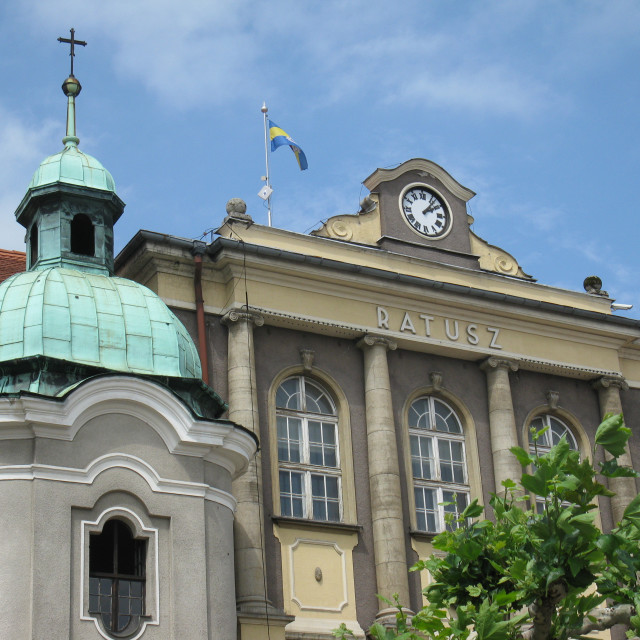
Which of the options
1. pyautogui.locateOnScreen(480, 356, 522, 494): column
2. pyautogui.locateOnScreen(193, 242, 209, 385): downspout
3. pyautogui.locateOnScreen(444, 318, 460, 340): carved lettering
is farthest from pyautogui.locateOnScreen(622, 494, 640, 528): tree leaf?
pyautogui.locateOnScreen(444, 318, 460, 340): carved lettering

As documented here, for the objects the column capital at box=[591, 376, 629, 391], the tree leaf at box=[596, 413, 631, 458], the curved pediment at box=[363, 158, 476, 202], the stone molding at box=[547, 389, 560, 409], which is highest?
the curved pediment at box=[363, 158, 476, 202]

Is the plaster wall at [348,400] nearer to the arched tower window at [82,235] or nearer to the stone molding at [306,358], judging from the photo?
the stone molding at [306,358]

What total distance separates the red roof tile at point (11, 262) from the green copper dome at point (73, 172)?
380cm

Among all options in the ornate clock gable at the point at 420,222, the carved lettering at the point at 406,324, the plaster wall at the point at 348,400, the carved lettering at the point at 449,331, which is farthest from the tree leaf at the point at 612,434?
the ornate clock gable at the point at 420,222

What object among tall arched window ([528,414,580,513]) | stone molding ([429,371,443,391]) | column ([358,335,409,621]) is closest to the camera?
column ([358,335,409,621])

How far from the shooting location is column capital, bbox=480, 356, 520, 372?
2544 cm

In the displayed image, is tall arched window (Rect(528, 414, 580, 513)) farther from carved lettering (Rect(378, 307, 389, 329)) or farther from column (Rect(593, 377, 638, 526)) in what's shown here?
carved lettering (Rect(378, 307, 389, 329))

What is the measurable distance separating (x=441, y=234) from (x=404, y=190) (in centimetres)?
107

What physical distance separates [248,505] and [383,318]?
4515 mm

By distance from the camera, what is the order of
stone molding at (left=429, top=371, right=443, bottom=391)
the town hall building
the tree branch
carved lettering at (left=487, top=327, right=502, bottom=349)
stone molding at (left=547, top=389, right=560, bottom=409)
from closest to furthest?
1. the tree branch
2. the town hall building
3. stone molding at (left=429, top=371, right=443, bottom=391)
4. carved lettering at (left=487, top=327, right=502, bottom=349)
5. stone molding at (left=547, top=389, right=560, bottom=409)

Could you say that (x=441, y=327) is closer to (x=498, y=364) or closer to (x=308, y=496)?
(x=498, y=364)

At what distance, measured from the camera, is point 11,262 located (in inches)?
1024

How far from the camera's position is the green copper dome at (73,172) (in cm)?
2167

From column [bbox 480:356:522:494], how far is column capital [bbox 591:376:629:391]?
1.90m
